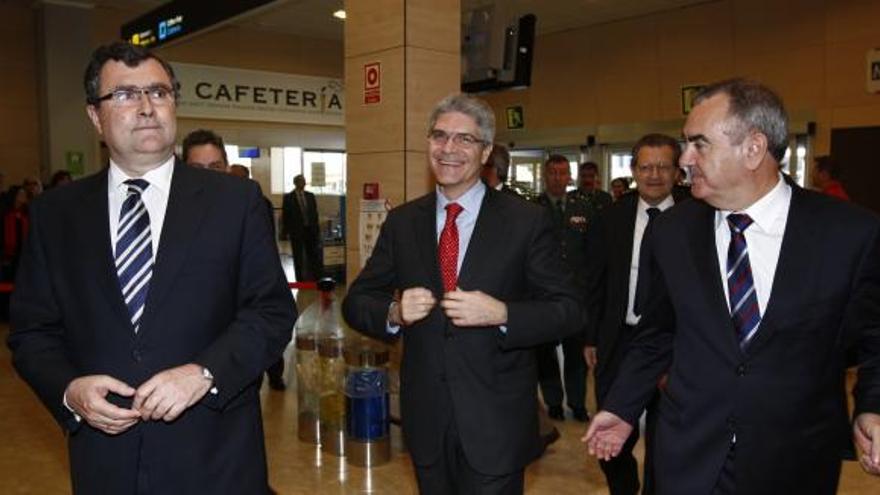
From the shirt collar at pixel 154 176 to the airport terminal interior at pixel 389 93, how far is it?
243 centimetres

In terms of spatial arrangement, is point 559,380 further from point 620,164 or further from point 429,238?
point 620,164

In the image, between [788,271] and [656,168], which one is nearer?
[788,271]

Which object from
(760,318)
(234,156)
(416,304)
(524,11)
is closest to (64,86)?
(234,156)

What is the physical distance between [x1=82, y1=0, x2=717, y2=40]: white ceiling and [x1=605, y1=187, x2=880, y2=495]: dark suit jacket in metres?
9.07

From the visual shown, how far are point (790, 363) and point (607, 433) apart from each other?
539mm

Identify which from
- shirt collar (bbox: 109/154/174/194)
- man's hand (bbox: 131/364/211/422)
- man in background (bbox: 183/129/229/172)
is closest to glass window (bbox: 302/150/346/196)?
man in background (bbox: 183/129/229/172)

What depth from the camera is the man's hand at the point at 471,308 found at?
2.01m

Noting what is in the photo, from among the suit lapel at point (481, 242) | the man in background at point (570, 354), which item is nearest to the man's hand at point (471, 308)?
the suit lapel at point (481, 242)

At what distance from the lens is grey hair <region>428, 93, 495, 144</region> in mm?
2279

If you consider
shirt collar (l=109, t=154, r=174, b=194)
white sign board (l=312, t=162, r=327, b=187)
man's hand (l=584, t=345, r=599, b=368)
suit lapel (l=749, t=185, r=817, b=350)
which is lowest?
man's hand (l=584, t=345, r=599, b=368)

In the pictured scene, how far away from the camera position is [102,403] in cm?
156

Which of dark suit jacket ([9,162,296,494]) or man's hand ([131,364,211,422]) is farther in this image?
dark suit jacket ([9,162,296,494])

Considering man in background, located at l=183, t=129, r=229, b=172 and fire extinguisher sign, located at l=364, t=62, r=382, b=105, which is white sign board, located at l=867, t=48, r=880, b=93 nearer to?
fire extinguisher sign, located at l=364, t=62, r=382, b=105

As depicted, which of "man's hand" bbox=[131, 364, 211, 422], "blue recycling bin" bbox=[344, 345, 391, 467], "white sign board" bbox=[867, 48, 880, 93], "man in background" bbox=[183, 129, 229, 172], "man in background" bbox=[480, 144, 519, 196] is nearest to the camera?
"man's hand" bbox=[131, 364, 211, 422]
